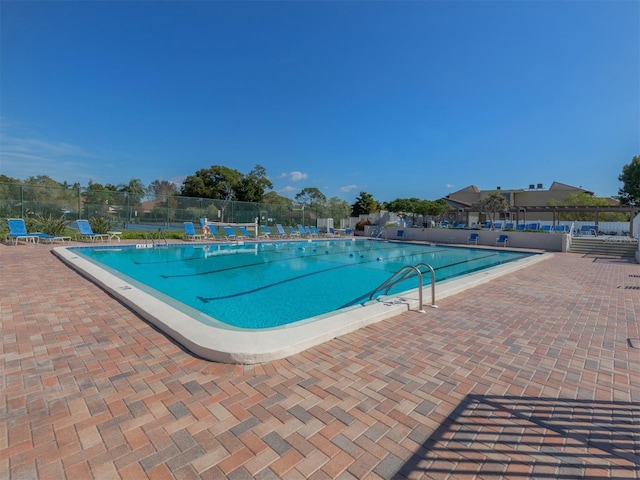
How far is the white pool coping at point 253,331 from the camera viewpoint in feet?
8.92

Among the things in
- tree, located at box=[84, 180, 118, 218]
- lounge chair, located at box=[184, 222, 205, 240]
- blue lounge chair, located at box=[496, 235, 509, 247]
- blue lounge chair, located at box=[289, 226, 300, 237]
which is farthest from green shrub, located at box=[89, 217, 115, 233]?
blue lounge chair, located at box=[496, 235, 509, 247]

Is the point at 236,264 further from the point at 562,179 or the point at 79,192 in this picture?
the point at 562,179

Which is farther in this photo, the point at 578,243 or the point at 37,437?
the point at 578,243

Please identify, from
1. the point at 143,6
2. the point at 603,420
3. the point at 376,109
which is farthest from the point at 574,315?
the point at 376,109

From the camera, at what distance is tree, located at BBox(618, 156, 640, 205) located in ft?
84.3

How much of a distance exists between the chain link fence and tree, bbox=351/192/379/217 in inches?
663

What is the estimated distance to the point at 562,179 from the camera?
43312mm

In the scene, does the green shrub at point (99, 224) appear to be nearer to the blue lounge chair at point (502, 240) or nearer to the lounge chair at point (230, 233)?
the lounge chair at point (230, 233)

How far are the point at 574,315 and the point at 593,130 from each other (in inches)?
637

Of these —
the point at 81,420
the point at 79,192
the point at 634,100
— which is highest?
the point at 634,100

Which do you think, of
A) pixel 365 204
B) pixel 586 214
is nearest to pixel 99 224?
pixel 365 204

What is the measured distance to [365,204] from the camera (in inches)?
1527

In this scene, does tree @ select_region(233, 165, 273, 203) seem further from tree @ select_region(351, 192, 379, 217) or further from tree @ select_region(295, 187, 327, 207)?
tree @ select_region(295, 187, 327, 207)

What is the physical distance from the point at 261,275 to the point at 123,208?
40.8ft
